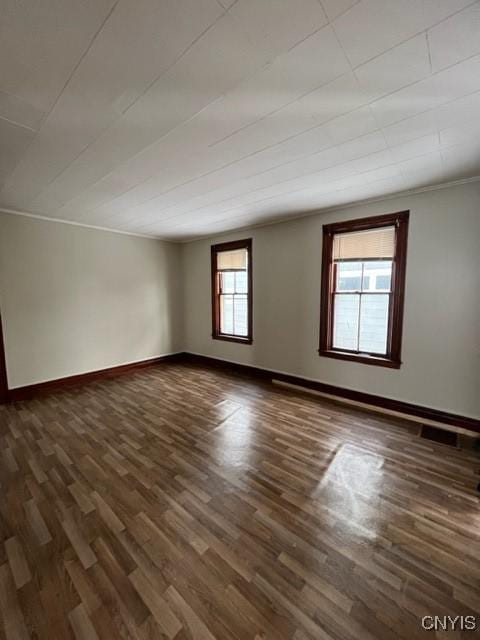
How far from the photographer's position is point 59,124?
1821 millimetres

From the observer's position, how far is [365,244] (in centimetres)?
348

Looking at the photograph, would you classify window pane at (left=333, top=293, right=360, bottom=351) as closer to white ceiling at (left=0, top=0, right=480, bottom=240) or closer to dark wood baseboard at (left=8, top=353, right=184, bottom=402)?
white ceiling at (left=0, top=0, right=480, bottom=240)

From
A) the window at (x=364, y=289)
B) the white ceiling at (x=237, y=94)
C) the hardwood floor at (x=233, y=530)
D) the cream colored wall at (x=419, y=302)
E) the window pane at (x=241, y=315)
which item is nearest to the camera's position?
the white ceiling at (x=237, y=94)

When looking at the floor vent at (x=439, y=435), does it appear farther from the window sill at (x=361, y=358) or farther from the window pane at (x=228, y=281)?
the window pane at (x=228, y=281)

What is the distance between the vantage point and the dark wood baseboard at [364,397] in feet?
9.49

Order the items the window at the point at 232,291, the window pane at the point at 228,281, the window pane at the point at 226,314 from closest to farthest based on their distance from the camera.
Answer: the window at the point at 232,291, the window pane at the point at 228,281, the window pane at the point at 226,314

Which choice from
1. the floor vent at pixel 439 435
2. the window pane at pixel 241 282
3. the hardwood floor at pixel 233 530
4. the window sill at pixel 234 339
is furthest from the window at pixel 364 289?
the window pane at pixel 241 282

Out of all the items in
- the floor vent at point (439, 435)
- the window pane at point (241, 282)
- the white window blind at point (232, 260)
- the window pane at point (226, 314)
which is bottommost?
the floor vent at point (439, 435)

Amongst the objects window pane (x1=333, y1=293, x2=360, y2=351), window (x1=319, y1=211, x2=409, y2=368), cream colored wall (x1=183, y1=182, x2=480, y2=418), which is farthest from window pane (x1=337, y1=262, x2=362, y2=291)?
cream colored wall (x1=183, y1=182, x2=480, y2=418)

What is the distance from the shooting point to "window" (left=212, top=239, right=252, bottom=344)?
15.8 feet

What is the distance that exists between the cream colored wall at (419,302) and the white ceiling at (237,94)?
0.43 m

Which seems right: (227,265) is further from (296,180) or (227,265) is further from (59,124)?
(59,124)

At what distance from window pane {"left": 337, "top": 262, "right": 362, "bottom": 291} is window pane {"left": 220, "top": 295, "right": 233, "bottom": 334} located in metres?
2.19

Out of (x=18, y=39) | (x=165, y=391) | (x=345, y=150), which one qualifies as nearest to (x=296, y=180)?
(x=345, y=150)
